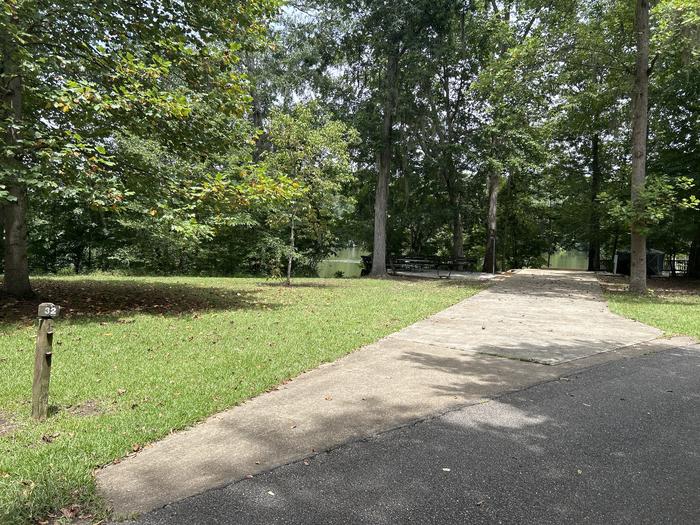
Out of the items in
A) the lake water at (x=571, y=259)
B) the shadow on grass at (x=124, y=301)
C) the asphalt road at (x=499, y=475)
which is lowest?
the asphalt road at (x=499, y=475)

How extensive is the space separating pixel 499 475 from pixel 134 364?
413 cm

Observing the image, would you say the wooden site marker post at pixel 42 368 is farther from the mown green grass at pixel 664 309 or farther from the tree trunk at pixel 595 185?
the tree trunk at pixel 595 185

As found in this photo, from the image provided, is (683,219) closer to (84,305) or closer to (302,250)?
(302,250)

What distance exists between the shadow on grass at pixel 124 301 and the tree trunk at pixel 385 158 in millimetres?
7709

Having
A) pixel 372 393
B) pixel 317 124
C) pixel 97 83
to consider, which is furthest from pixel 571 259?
pixel 372 393

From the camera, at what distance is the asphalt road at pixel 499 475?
2430 mm

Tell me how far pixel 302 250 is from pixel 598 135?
17532mm

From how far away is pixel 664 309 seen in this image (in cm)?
1019

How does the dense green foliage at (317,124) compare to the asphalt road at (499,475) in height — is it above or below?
above

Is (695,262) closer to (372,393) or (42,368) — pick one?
(372,393)

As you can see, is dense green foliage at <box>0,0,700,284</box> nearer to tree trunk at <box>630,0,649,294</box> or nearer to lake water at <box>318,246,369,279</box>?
tree trunk at <box>630,0,649,294</box>

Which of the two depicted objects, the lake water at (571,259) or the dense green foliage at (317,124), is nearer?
the dense green foliage at (317,124)

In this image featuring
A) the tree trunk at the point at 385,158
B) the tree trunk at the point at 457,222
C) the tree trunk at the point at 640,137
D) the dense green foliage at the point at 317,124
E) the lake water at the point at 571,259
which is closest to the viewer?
the dense green foliage at the point at 317,124

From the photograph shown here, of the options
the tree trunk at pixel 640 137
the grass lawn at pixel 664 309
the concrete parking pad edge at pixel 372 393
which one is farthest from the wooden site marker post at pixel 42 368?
the tree trunk at pixel 640 137
